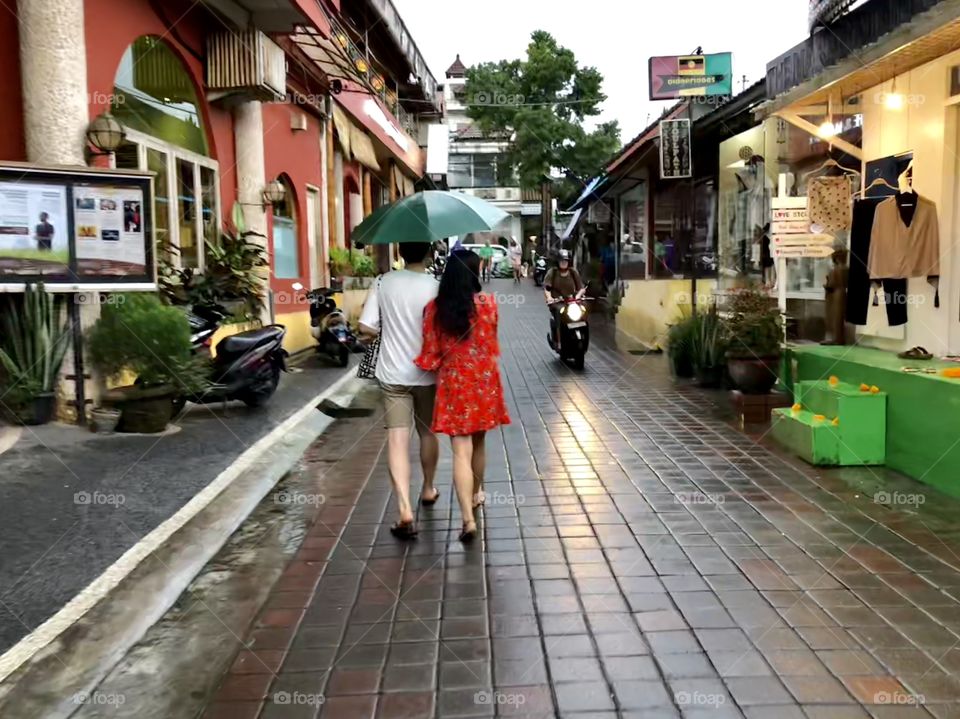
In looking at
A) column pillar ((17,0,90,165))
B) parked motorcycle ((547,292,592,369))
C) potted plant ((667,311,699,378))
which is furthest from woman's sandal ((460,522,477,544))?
parked motorcycle ((547,292,592,369))

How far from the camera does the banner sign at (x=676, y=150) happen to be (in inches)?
491

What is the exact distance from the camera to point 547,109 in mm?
35281

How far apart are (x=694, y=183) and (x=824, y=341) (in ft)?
25.0

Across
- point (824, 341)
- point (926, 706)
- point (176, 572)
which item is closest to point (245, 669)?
point (176, 572)

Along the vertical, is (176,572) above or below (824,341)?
below

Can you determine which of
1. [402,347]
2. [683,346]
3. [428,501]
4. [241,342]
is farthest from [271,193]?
[402,347]

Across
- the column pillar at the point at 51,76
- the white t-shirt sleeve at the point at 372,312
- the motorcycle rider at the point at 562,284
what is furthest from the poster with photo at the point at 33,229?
the motorcycle rider at the point at 562,284

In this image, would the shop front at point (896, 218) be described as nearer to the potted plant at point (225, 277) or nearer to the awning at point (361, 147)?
the potted plant at point (225, 277)

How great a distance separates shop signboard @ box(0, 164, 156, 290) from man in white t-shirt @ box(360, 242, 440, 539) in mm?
2853

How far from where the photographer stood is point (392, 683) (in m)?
3.15

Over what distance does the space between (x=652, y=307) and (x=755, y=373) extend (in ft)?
20.7

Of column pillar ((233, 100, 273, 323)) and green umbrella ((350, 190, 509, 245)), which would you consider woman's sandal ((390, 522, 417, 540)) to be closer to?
green umbrella ((350, 190, 509, 245))

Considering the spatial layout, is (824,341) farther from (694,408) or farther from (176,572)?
(176,572)

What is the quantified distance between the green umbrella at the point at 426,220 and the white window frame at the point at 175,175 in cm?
383
